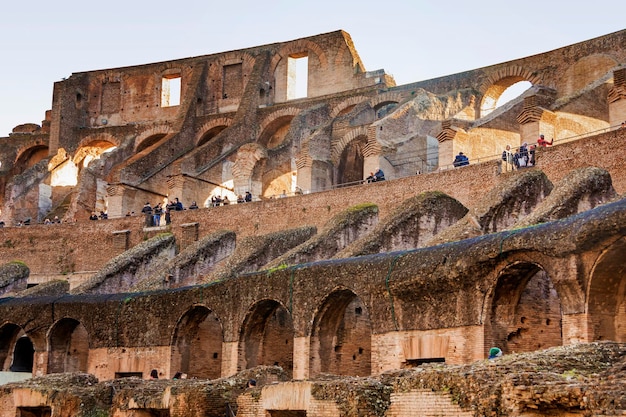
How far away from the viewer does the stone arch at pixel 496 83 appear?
1355 inches

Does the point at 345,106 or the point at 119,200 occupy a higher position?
the point at 345,106

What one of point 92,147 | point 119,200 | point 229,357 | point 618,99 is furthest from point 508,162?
point 92,147

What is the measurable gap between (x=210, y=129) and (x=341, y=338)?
78.6 ft

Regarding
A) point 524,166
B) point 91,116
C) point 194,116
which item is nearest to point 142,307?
point 524,166

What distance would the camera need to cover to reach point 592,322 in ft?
48.6

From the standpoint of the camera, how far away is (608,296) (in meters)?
15.0

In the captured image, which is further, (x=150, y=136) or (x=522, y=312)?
(x=150, y=136)

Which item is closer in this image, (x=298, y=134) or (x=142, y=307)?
(x=142, y=307)

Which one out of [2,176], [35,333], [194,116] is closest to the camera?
[35,333]

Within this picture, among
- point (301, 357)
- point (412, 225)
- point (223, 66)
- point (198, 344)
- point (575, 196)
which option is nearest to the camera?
point (575, 196)

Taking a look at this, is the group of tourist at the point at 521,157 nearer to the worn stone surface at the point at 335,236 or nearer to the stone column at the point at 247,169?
the worn stone surface at the point at 335,236

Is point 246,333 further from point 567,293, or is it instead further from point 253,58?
point 253,58

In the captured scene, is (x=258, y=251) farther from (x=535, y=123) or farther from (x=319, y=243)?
(x=535, y=123)

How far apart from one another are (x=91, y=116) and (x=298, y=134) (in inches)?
560
